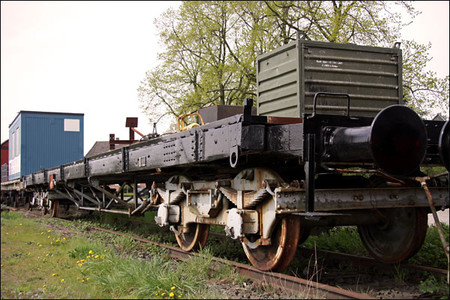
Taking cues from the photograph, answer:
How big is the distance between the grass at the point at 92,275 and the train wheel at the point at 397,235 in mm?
2133

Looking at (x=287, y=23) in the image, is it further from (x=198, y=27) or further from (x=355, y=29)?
(x=198, y=27)

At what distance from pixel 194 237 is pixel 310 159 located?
3073mm

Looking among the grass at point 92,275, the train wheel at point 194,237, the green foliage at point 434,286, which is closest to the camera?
the grass at point 92,275

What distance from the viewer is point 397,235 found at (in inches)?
244

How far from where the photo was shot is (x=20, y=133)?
1909 centimetres

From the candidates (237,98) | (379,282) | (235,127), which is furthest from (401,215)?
(237,98)

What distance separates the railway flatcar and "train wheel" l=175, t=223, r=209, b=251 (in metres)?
0.02

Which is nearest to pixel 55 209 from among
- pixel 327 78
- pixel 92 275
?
pixel 92 275

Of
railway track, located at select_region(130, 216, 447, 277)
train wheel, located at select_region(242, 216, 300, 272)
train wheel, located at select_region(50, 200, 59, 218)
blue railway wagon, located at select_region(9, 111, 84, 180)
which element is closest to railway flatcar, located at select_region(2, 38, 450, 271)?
train wheel, located at select_region(242, 216, 300, 272)

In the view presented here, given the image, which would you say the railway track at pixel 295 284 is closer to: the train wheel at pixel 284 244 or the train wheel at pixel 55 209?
the train wheel at pixel 284 244

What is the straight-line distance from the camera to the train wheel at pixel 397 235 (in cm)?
591

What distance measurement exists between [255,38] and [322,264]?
1300 centimetres

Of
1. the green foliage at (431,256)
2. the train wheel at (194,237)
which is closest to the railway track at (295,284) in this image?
the train wheel at (194,237)

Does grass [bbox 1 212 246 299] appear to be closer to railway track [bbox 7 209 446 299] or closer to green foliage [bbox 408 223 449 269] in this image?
railway track [bbox 7 209 446 299]
